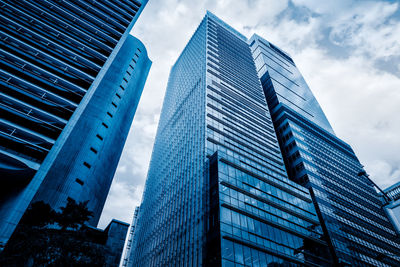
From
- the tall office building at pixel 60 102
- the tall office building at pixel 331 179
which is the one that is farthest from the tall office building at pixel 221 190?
the tall office building at pixel 60 102

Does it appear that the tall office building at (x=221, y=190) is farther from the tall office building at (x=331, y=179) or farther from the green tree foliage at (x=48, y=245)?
the green tree foliage at (x=48, y=245)

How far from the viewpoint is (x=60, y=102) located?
141ft

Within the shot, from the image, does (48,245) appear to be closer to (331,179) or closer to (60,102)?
(60,102)

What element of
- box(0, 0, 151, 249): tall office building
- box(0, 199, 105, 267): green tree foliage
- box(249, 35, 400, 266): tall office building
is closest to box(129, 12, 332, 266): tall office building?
box(249, 35, 400, 266): tall office building

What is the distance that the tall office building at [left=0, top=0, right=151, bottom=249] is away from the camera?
109 feet

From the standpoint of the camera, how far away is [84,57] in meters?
54.2

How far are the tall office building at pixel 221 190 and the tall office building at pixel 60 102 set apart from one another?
16.0m

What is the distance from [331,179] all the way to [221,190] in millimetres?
48283

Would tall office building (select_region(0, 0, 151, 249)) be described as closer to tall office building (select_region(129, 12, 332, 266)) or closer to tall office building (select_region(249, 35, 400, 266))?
tall office building (select_region(129, 12, 332, 266))

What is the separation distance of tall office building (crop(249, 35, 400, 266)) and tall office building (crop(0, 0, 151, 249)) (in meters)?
47.4

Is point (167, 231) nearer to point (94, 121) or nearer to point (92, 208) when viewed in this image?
point (92, 208)

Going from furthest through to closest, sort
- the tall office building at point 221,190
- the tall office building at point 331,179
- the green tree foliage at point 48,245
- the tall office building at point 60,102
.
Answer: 1. the tall office building at point 331,179
2. the tall office building at point 221,190
3. the tall office building at point 60,102
4. the green tree foliage at point 48,245

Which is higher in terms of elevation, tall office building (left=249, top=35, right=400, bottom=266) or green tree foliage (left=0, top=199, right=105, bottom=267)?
tall office building (left=249, top=35, right=400, bottom=266)

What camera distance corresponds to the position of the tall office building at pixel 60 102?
3322 cm
